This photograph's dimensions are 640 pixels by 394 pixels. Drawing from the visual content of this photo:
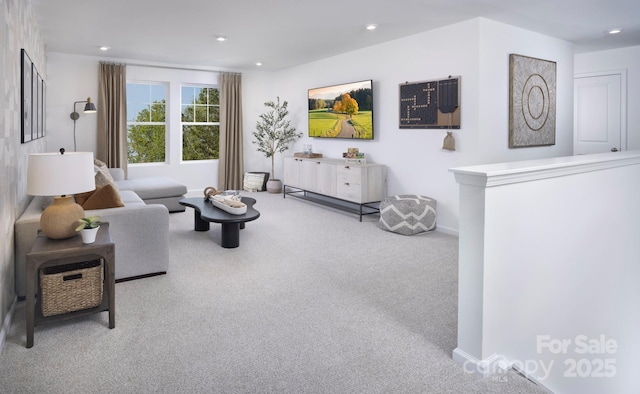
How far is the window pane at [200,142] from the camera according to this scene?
809 cm

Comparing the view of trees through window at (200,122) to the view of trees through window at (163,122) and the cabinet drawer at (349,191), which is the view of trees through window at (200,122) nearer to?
the view of trees through window at (163,122)

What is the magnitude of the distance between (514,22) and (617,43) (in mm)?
2135

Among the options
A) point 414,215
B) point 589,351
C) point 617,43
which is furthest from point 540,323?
point 617,43

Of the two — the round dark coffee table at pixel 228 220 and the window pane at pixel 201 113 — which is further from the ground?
the window pane at pixel 201 113

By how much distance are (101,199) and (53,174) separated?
1118 mm

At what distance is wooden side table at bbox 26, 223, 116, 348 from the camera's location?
2.37 meters

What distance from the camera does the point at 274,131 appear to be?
8367 millimetres

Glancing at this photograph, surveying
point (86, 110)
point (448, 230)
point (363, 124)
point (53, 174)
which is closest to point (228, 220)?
point (53, 174)

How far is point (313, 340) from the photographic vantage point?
2.48 m

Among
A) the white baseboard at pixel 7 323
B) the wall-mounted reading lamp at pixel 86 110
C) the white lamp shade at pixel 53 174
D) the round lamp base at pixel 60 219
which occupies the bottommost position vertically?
the white baseboard at pixel 7 323

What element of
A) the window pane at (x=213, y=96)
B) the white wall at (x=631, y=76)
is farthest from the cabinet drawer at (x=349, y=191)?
the white wall at (x=631, y=76)

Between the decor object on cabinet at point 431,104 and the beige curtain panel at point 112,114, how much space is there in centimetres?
451

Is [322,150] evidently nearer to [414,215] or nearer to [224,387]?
[414,215]

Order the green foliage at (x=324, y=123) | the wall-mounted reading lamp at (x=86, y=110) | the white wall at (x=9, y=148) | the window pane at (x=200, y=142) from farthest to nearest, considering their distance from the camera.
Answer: the window pane at (x=200, y=142) → the green foliage at (x=324, y=123) → the wall-mounted reading lamp at (x=86, y=110) → the white wall at (x=9, y=148)
